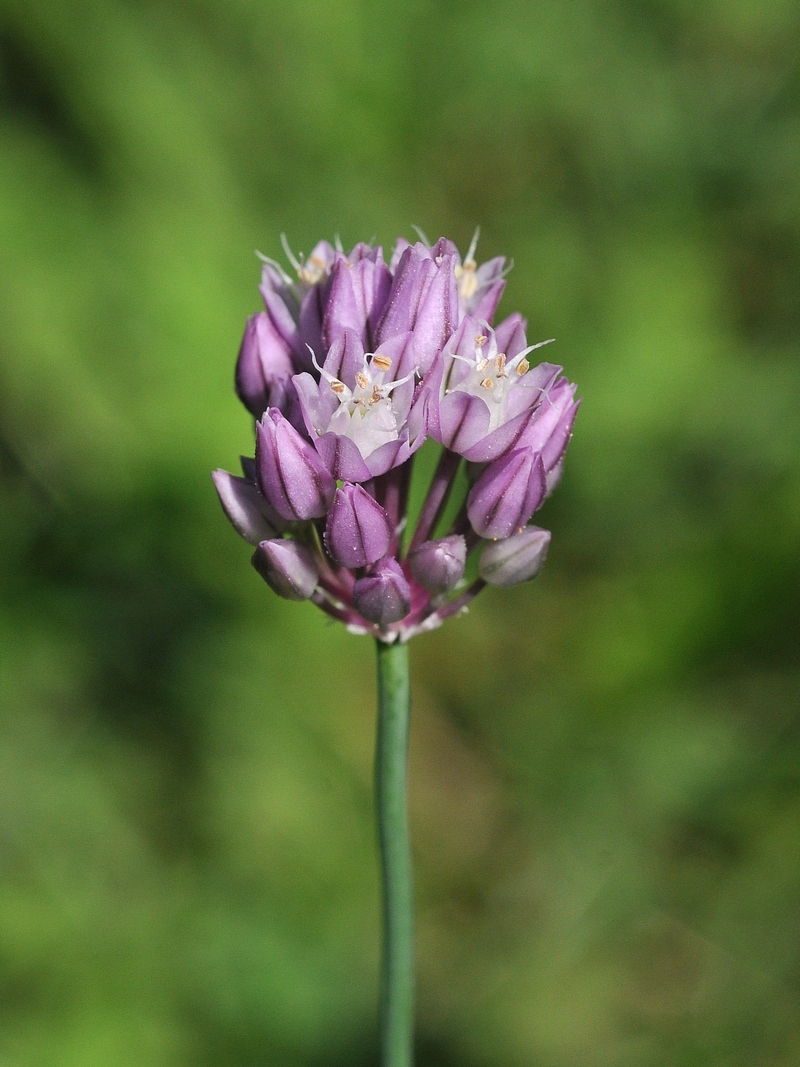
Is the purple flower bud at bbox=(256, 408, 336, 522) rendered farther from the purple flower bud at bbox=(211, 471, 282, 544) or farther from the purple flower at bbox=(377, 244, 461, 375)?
the purple flower at bbox=(377, 244, 461, 375)

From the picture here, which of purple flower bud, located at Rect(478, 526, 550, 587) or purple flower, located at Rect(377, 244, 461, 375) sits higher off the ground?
purple flower, located at Rect(377, 244, 461, 375)

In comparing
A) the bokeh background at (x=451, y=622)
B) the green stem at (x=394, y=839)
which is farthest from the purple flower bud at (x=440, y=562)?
the bokeh background at (x=451, y=622)

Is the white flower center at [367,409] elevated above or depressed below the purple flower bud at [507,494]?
above

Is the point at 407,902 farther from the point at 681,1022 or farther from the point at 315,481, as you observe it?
the point at 681,1022

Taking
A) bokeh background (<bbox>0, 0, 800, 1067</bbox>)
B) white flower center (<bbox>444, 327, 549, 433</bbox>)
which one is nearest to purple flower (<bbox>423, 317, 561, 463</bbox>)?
white flower center (<bbox>444, 327, 549, 433</bbox>)

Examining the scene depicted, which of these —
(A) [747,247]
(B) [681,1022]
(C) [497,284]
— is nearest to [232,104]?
(A) [747,247]

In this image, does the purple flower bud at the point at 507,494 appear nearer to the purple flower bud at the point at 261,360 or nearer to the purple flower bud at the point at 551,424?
the purple flower bud at the point at 551,424

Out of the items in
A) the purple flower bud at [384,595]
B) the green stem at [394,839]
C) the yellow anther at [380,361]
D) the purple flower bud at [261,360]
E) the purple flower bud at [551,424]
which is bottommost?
the green stem at [394,839]

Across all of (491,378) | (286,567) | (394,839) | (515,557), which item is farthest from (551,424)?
(394,839)
